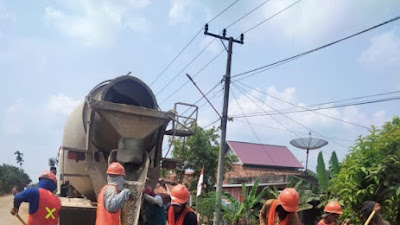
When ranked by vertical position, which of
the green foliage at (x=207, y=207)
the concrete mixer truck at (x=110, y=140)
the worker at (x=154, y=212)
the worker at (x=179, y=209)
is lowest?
the green foliage at (x=207, y=207)

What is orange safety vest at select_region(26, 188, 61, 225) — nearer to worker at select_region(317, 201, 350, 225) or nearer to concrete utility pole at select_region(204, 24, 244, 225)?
worker at select_region(317, 201, 350, 225)

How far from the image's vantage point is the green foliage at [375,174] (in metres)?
5.13

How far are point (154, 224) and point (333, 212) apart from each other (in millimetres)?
2207

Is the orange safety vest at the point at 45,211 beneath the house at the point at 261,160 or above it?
beneath

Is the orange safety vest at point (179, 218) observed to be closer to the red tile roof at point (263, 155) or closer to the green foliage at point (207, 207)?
the green foliage at point (207, 207)

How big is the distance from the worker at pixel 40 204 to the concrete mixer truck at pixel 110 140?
4.07 feet

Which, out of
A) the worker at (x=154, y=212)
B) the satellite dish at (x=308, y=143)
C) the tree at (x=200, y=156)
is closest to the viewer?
the worker at (x=154, y=212)

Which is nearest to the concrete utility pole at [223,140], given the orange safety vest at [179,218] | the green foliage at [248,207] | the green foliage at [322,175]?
the green foliage at [248,207]

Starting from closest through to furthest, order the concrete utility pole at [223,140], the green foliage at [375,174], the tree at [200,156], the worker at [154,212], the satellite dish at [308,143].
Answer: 1. the green foliage at [375,174]
2. the worker at [154,212]
3. the concrete utility pole at [223,140]
4. the satellite dish at [308,143]
5. the tree at [200,156]

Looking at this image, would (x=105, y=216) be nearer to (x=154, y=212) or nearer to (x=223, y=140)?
(x=154, y=212)

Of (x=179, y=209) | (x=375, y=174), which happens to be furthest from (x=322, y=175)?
(x=179, y=209)

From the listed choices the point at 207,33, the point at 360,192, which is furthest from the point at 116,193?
the point at 207,33

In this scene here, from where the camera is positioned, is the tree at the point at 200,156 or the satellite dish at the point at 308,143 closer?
the satellite dish at the point at 308,143

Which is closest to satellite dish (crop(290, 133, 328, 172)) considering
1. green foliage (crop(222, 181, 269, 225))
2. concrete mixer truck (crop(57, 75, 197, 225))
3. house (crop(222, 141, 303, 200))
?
green foliage (crop(222, 181, 269, 225))
